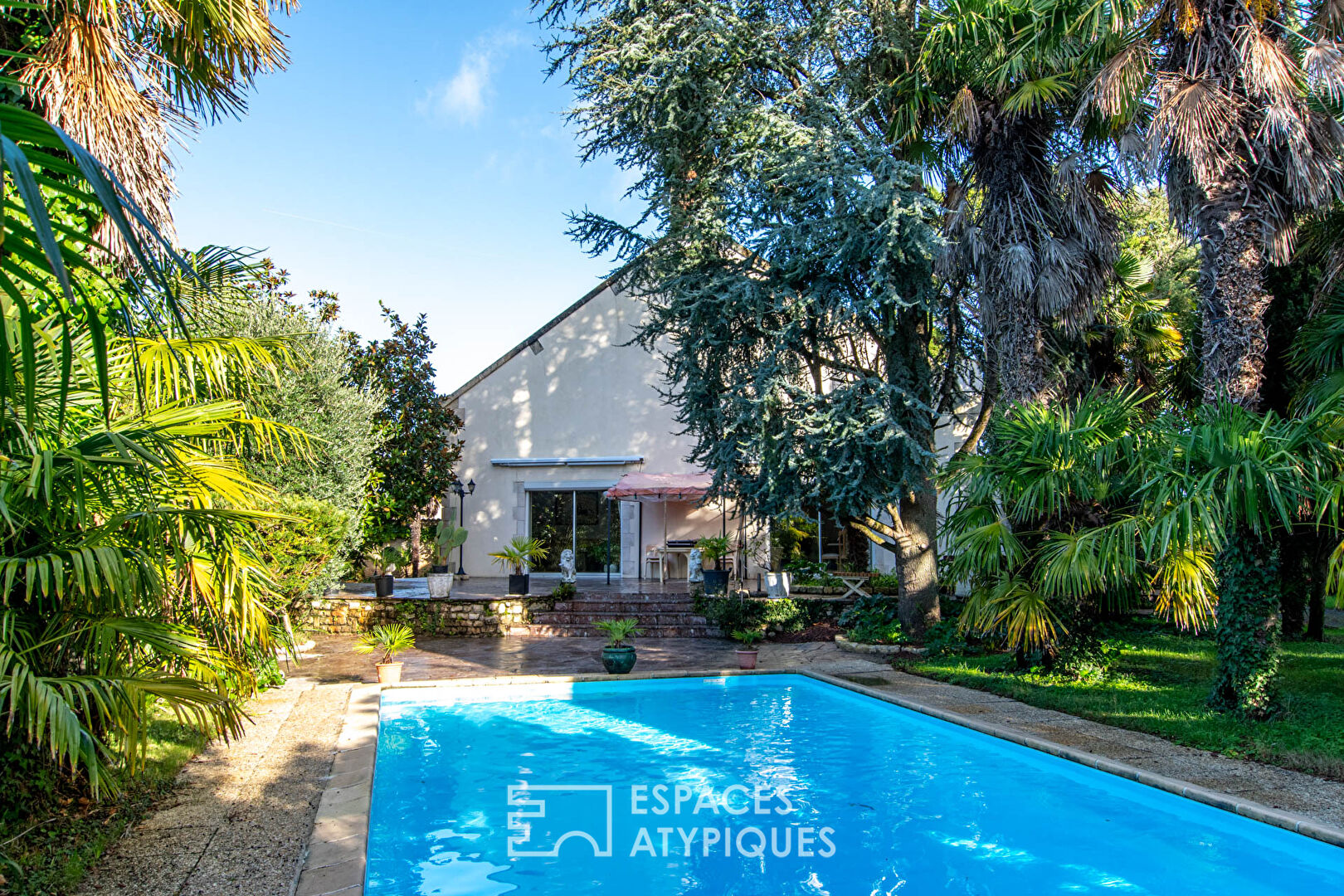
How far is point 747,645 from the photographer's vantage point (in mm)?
13305

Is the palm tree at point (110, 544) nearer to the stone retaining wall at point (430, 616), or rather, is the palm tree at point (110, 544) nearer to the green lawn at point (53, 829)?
the green lawn at point (53, 829)

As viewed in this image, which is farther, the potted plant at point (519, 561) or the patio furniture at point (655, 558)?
the patio furniture at point (655, 558)

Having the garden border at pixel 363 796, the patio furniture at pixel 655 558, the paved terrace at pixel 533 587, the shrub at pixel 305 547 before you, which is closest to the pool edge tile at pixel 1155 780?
the garden border at pixel 363 796

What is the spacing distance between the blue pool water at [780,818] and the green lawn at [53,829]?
1.61 m

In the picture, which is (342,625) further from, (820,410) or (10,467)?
(10,467)

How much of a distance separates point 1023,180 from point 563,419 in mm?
13858

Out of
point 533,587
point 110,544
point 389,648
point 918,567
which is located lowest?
point 389,648

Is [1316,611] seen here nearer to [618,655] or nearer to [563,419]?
[618,655]

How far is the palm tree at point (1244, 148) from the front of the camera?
767cm

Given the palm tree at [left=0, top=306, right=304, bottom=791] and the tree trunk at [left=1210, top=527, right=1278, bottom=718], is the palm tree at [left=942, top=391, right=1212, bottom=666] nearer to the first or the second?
→ the tree trunk at [left=1210, top=527, right=1278, bottom=718]

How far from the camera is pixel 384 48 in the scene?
1415 centimetres

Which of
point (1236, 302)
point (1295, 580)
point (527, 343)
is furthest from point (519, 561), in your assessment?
point (1295, 580)

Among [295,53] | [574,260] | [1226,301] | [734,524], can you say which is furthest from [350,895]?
[734,524]

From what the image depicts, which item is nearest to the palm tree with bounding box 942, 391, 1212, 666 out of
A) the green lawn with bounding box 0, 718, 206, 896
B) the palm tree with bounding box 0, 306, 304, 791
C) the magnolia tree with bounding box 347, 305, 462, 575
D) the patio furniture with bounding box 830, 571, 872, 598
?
the patio furniture with bounding box 830, 571, 872, 598
